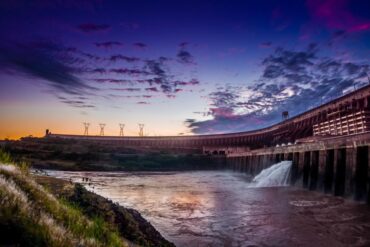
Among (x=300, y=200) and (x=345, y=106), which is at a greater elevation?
(x=345, y=106)

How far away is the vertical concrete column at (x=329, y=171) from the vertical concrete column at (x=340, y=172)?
3.00ft

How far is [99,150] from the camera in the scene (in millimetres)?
65688

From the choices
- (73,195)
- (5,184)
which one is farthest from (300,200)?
(5,184)

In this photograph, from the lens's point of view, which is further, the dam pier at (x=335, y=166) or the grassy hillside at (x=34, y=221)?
the dam pier at (x=335, y=166)

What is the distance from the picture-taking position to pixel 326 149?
17656 millimetres

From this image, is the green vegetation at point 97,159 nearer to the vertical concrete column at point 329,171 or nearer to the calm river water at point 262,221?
the calm river water at point 262,221

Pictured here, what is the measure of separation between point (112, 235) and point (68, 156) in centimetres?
5365

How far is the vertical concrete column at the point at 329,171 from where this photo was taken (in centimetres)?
1697

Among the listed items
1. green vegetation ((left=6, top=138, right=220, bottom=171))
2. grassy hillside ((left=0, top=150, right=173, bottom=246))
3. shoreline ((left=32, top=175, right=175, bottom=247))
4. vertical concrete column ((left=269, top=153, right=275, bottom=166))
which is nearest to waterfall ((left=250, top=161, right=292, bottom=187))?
vertical concrete column ((left=269, top=153, right=275, bottom=166))

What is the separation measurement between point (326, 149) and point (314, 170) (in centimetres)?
218

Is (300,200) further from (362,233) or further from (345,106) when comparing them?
(345,106)

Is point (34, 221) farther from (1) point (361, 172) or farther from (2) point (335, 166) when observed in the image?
(2) point (335, 166)

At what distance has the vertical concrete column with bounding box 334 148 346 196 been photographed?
15.7 metres

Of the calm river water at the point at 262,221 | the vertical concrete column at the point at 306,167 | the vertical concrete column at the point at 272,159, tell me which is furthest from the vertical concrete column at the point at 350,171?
the vertical concrete column at the point at 272,159
